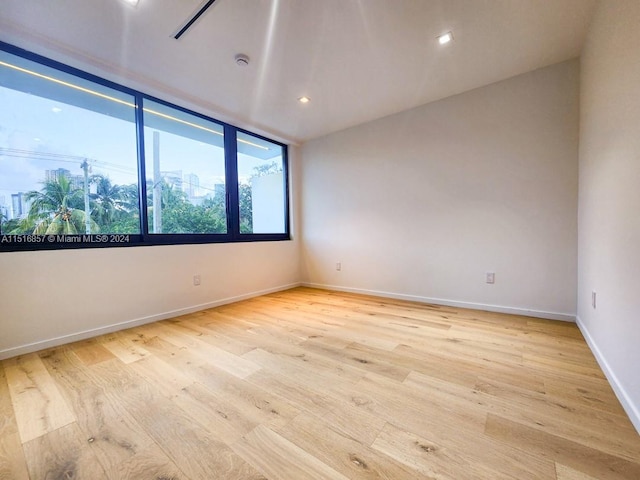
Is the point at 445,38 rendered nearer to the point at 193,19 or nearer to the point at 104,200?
the point at 193,19

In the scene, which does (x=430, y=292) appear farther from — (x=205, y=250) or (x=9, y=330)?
(x=9, y=330)

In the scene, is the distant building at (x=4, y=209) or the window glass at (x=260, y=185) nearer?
the distant building at (x=4, y=209)

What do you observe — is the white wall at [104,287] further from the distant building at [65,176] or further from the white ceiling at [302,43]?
the white ceiling at [302,43]

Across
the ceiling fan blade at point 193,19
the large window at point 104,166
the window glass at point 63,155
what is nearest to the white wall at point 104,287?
the large window at point 104,166

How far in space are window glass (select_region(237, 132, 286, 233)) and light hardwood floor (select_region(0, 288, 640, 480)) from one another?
1.91 metres

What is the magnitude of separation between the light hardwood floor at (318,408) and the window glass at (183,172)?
A: 1.31 meters

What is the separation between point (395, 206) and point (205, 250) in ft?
7.97

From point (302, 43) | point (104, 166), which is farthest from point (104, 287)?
point (302, 43)

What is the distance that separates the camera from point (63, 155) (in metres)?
2.22

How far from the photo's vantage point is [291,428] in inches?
45.9

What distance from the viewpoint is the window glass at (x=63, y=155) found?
2012mm

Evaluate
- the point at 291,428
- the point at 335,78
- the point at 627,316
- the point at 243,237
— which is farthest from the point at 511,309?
the point at 243,237

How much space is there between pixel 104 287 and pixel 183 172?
4.66 ft

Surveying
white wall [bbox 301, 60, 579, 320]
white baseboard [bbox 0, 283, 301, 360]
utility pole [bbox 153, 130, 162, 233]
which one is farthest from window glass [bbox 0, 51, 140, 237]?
white wall [bbox 301, 60, 579, 320]
